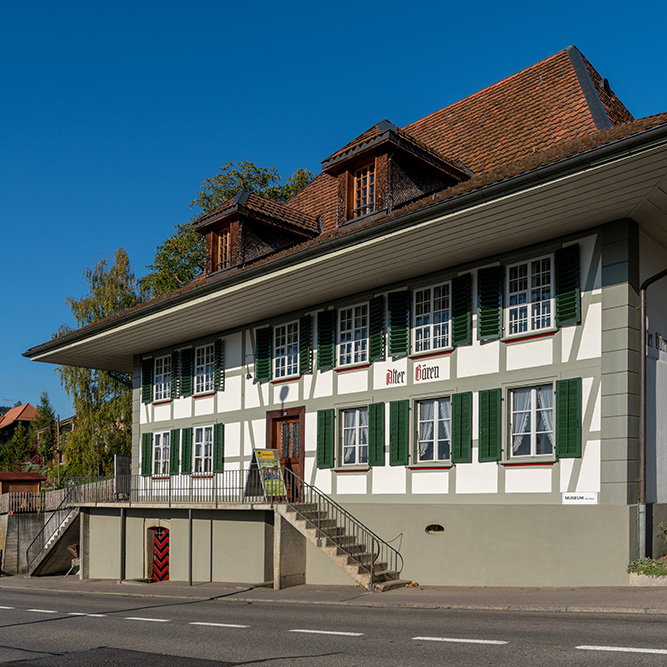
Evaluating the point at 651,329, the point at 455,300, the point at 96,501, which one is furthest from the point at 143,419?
the point at 651,329

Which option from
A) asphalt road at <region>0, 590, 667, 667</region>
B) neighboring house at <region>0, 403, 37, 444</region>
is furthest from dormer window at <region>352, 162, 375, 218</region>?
neighboring house at <region>0, 403, 37, 444</region>

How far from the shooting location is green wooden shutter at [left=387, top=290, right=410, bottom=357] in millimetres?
18906

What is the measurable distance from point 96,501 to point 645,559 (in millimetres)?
16903

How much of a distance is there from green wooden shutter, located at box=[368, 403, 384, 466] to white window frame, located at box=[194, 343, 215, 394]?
270 inches

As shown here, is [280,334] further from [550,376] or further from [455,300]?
[550,376]

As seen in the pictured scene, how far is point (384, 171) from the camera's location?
1898cm

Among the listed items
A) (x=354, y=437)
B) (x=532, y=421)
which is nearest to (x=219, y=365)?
(x=354, y=437)

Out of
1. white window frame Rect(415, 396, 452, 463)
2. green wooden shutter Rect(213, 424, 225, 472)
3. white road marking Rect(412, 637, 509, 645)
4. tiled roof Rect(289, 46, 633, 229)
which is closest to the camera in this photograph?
white road marking Rect(412, 637, 509, 645)

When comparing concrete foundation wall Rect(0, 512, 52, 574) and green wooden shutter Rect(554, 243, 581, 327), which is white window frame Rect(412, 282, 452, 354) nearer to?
green wooden shutter Rect(554, 243, 581, 327)

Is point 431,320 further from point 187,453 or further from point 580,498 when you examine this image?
point 187,453

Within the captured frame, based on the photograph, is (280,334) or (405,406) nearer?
(405,406)

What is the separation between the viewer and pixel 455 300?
1791 cm

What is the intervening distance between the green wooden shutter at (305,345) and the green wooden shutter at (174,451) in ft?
19.9

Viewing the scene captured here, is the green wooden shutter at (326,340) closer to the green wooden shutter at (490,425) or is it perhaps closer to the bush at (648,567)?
the green wooden shutter at (490,425)
